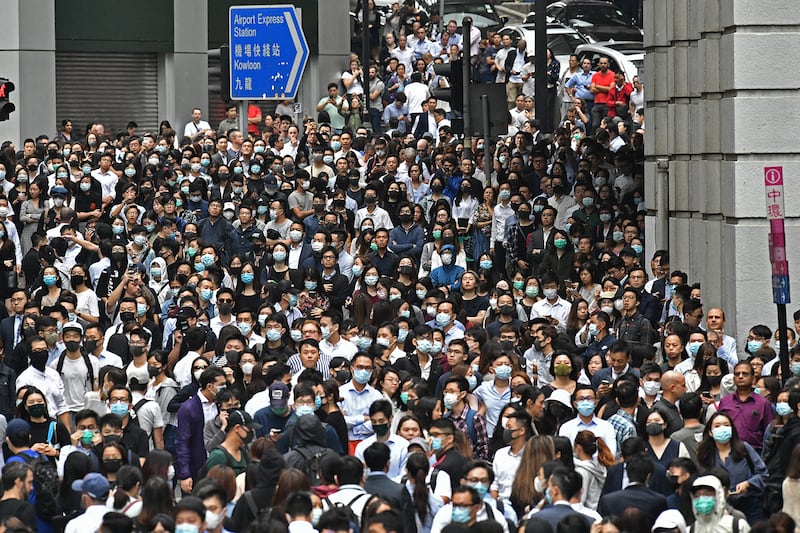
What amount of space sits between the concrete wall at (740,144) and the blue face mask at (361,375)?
555 centimetres

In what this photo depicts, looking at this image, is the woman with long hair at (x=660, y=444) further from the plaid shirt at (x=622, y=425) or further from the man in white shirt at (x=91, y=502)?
the man in white shirt at (x=91, y=502)

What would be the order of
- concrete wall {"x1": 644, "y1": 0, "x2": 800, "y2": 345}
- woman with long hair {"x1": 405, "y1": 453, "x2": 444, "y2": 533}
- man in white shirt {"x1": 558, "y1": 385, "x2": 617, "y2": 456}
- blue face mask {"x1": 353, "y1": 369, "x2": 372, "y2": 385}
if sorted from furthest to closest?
concrete wall {"x1": 644, "y1": 0, "x2": 800, "y2": 345}
blue face mask {"x1": 353, "y1": 369, "x2": 372, "y2": 385}
man in white shirt {"x1": 558, "y1": 385, "x2": 617, "y2": 456}
woman with long hair {"x1": 405, "y1": 453, "x2": 444, "y2": 533}

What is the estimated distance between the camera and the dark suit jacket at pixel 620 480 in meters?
12.1

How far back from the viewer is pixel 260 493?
456 inches

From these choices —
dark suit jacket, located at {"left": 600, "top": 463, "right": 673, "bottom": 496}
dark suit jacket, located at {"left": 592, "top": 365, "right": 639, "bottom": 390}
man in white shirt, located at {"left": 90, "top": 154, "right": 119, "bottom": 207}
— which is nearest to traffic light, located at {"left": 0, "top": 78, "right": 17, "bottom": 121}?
man in white shirt, located at {"left": 90, "top": 154, "right": 119, "bottom": 207}

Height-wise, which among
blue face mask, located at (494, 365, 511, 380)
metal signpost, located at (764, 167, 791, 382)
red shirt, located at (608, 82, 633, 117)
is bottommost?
blue face mask, located at (494, 365, 511, 380)

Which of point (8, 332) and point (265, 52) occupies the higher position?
point (265, 52)

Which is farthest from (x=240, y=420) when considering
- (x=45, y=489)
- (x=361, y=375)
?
(x=361, y=375)

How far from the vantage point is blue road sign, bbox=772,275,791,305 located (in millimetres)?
15648

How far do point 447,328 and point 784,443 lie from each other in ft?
18.4

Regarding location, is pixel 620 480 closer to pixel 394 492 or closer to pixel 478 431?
pixel 394 492

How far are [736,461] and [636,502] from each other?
5.40 feet

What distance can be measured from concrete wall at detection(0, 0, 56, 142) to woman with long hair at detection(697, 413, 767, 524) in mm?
23391

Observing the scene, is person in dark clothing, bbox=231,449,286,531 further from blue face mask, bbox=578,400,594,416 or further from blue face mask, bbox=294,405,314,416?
blue face mask, bbox=578,400,594,416
